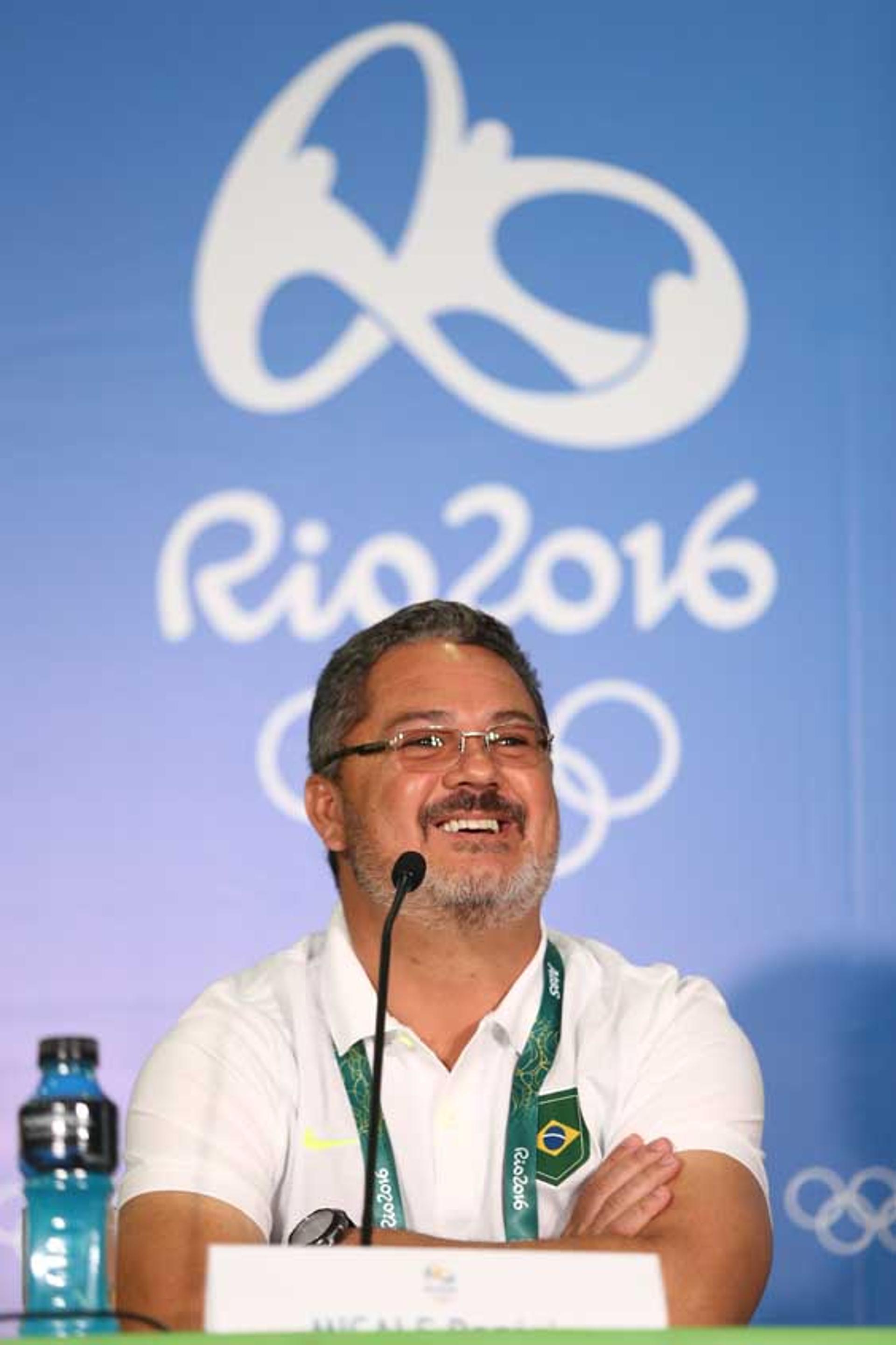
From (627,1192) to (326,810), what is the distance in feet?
2.50

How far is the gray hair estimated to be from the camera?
10.3 ft

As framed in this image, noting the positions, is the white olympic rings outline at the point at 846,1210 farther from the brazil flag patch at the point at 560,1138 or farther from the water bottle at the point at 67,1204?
the water bottle at the point at 67,1204

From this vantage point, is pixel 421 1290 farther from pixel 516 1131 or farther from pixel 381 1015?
pixel 516 1131

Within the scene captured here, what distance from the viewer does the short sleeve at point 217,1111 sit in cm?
273

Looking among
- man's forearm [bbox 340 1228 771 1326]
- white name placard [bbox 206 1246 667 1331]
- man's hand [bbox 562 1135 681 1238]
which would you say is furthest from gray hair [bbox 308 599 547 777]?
white name placard [bbox 206 1246 667 1331]

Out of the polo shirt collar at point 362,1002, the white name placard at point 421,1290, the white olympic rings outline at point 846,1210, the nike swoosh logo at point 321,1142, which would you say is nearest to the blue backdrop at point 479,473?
the white olympic rings outline at point 846,1210

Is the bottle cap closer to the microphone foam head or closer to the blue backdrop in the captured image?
the microphone foam head

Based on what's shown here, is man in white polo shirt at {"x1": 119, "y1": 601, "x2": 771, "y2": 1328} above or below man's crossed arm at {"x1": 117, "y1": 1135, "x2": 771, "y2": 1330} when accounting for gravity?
above

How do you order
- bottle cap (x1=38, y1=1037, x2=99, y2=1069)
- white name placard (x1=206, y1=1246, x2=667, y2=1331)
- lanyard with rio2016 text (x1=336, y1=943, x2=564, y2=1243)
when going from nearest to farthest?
white name placard (x1=206, y1=1246, x2=667, y2=1331)
bottle cap (x1=38, y1=1037, x2=99, y2=1069)
lanyard with rio2016 text (x1=336, y1=943, x2=564, y2=1243)

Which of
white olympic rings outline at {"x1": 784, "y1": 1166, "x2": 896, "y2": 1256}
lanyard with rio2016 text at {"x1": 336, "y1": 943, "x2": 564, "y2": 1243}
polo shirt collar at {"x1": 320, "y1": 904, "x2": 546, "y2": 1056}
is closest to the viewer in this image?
lanyard with rio2016 text at {"x1": 336, "y1": 943, "x2": 564, "y2": 1243}

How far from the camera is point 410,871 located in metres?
2.62

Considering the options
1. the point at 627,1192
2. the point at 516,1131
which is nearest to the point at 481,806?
the point at 516,1131

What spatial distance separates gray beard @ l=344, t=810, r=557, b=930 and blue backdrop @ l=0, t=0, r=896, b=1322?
1.96ft

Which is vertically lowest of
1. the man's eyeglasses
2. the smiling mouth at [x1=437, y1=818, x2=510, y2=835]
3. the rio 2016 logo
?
the smiling mouth at [x1=437, y1=818, x2=510, y2=835]
